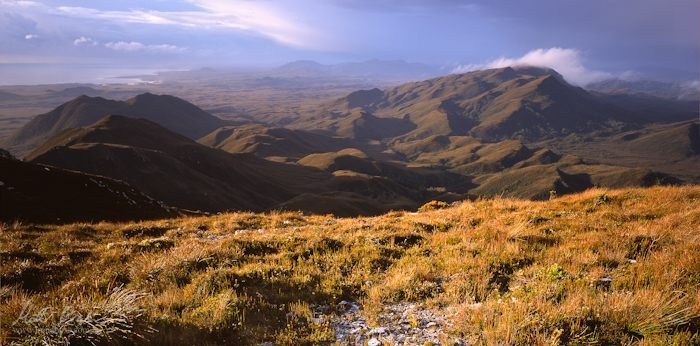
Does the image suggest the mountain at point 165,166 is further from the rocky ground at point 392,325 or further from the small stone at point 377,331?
the small stone at point 377,331

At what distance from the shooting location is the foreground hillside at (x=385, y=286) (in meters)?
6.13

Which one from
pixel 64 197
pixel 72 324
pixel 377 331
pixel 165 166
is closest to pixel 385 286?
pixel 377 331

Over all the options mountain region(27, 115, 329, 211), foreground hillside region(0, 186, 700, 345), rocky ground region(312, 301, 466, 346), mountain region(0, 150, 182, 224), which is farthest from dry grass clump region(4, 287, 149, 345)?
mountain region(27, 115, 329, 211)

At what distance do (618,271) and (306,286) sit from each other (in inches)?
280

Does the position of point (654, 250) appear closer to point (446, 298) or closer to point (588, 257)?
point (588, 257)

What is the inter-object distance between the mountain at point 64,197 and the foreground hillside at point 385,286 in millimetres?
27223

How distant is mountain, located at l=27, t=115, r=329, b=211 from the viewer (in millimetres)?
126125

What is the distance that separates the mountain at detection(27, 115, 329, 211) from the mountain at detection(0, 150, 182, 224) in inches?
2804

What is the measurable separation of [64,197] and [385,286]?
50623mm

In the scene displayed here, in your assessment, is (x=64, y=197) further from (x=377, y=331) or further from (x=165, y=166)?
(x=165, y=166)

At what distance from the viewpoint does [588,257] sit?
935 cm

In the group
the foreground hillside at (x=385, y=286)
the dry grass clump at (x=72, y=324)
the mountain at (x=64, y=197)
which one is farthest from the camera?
the mountain at (x=64, y=197)

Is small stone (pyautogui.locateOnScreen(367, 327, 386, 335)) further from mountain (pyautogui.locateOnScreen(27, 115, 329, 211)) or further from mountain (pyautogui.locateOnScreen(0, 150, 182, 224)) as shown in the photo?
mountain (pyautogui.locateOnScreen(27, 115, 329, 211))

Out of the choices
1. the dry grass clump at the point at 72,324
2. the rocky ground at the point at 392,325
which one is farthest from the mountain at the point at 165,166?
the rocky ground at the point at 392,325
